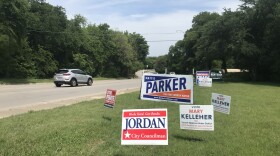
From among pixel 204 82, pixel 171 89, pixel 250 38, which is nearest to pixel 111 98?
pixel 171 89

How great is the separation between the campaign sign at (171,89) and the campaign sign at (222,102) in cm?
83

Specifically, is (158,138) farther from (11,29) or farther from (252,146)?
(11,29)

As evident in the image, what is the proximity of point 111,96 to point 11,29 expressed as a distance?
32.6m

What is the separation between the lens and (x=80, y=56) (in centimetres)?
6606

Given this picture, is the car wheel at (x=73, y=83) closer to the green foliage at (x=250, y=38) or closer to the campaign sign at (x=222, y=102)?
the green foliage at (x=250, y=38)

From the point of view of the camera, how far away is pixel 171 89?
35.6 ft

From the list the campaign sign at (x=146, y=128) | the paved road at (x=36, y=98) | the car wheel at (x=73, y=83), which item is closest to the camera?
the campaign sign at (x=146, y=128)

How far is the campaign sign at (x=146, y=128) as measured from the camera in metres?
7.24

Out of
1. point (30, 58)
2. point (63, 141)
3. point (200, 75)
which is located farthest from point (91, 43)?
point (63, 141)

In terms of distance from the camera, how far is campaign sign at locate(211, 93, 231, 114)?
31.7 feet

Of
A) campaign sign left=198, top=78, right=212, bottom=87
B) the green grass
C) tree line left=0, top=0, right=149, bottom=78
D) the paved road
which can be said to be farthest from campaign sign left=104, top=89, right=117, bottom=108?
tree line left=0, top=0, right=149, bottom=78

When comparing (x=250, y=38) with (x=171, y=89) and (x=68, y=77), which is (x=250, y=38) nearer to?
(x=68, y=77)

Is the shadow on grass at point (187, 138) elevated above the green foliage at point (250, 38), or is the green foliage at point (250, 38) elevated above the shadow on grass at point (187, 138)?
the green foliage at point (250, 38)

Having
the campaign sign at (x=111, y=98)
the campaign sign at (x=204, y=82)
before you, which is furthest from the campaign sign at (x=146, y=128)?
the campaign sign at (x=204, y=82)
